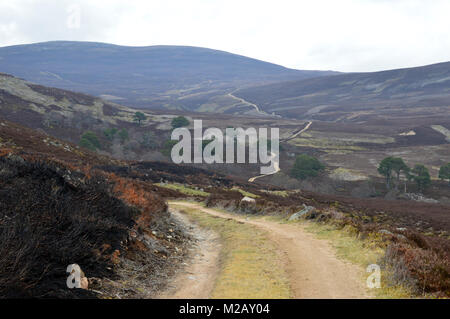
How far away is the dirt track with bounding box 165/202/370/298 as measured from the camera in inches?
307

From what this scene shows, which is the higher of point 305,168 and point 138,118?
point 138,118

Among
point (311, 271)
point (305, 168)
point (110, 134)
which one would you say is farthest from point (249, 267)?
point (110, 134)

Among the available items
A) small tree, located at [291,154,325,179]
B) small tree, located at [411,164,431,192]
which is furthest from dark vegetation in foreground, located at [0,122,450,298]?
small tree, located at [411,164,431,192]

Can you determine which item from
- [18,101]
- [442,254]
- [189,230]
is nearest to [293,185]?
[189,230]

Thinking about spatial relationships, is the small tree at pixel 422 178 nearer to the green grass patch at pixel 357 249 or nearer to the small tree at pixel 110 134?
the green grass patch at pixel 357 249

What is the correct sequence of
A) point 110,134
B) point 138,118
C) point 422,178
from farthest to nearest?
point 138,118, point 110,134, point 422,178

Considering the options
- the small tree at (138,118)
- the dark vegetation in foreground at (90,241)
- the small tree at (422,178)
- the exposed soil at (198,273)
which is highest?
the small tree at (138,118)

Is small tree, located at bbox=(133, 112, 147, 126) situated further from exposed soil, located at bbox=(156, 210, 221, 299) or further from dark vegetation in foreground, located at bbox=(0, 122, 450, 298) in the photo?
exposed soil, located at bbox=(156, 210, 221, 299)

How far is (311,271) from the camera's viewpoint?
9305mm

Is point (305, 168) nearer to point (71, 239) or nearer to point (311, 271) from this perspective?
point (311, 271)

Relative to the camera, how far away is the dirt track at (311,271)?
25.6ft

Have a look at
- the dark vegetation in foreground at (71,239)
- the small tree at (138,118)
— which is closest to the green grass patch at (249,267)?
the dark vegetation in foreground at (71,239)

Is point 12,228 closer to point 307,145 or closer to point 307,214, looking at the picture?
point 307,214

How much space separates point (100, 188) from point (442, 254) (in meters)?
12.7
